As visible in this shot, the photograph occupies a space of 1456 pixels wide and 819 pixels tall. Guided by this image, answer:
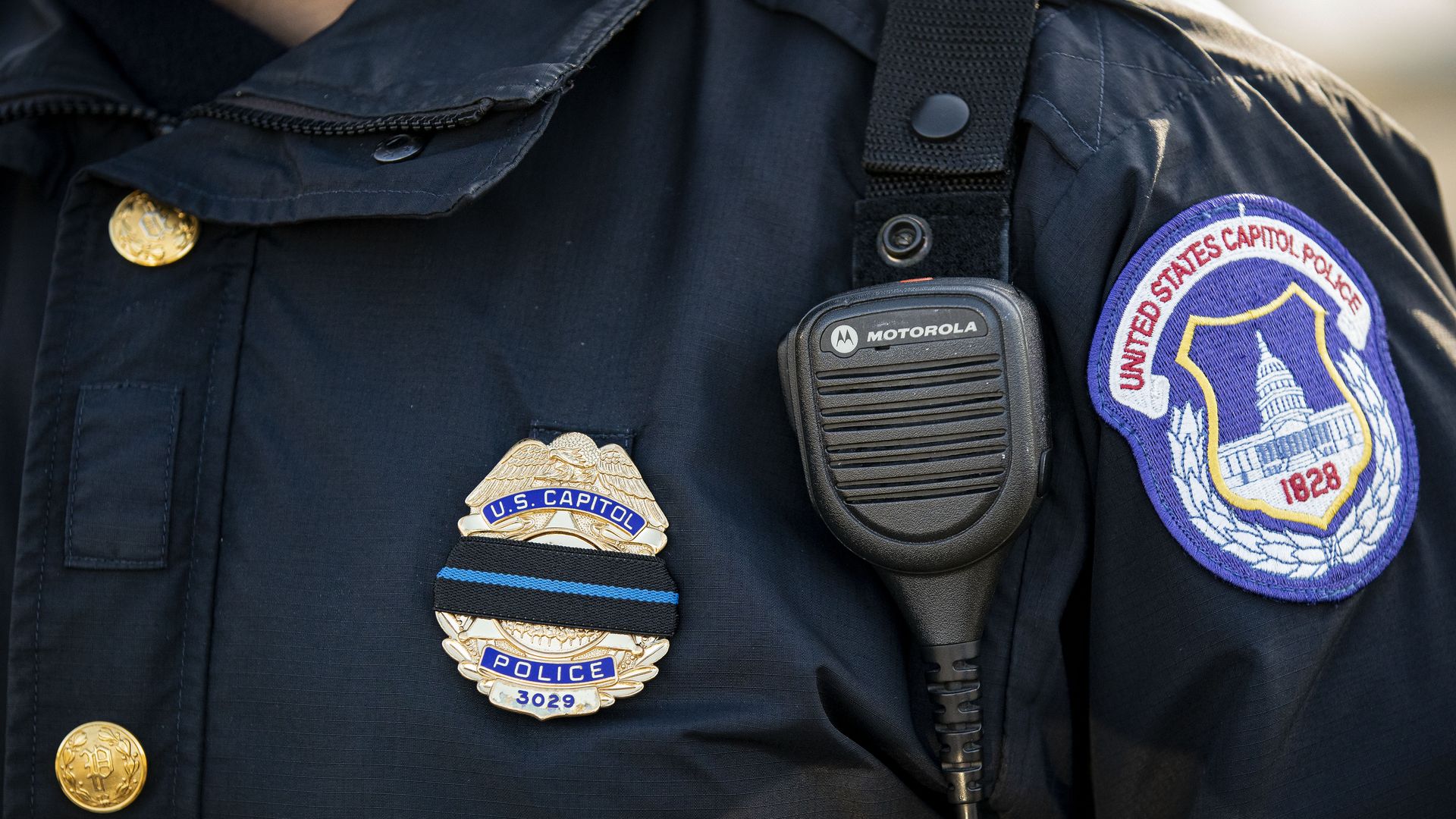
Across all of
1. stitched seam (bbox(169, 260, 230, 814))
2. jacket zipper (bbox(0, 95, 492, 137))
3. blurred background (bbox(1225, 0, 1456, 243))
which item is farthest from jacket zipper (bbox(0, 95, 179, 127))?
blurred background (bbox(1225, 0, 1456, 243))

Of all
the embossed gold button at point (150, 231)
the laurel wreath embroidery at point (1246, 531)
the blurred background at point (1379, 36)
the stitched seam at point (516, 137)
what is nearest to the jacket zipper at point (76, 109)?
the embossed gold button at point (150, 231)

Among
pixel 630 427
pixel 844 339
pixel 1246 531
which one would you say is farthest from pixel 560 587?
pixel 1246 531

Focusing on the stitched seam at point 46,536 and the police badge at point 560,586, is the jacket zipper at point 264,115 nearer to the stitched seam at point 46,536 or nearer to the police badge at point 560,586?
the stitched seam at point 46,536

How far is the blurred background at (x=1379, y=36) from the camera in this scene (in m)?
8.09

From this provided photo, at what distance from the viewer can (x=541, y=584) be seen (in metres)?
0.92

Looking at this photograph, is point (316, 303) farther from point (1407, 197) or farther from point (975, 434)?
point (1407, 197)

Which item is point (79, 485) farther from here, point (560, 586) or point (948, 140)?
point (948, 140)

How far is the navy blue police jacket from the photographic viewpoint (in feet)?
2.95

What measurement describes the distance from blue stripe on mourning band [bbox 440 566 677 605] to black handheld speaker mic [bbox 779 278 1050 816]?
16cm

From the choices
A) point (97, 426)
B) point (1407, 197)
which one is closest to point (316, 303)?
point (97, 426)

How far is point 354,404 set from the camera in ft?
3.27

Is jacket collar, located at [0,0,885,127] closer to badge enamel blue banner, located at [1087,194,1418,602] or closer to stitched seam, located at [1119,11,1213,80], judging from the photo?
stitched seam, located at [1119,11,1213,80]

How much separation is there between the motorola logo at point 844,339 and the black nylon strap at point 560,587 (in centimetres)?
21

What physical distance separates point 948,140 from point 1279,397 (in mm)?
314
